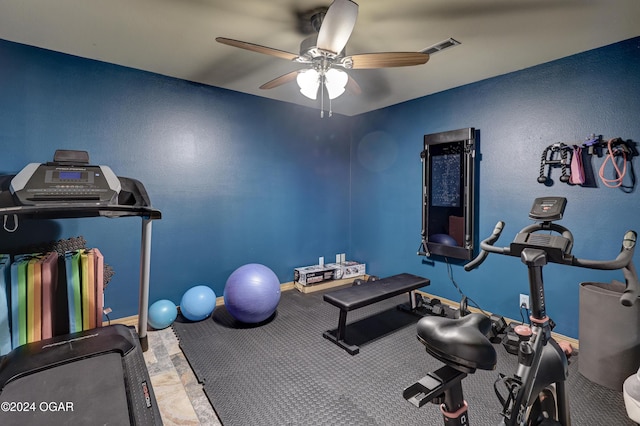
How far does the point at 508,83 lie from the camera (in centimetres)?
293

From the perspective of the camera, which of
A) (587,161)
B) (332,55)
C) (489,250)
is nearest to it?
(489,250)

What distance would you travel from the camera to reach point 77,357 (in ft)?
5.46

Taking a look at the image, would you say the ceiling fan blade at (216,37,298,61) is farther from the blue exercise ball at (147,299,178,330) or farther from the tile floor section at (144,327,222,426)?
the blue exercise ball at (147,299,178,330)

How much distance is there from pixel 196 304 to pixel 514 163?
10.4 feet

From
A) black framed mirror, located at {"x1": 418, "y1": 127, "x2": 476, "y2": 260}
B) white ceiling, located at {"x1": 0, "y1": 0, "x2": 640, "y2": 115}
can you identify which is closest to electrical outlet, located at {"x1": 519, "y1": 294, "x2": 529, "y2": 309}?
black framed mirror, located at {"x1": 418, "y1": 127, "x2": 476, "y2": 260}

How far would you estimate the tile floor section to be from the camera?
70.0 inches

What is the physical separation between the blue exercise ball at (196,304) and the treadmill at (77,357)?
3.04 feet

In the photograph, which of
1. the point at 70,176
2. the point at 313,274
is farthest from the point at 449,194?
the point at 70,176

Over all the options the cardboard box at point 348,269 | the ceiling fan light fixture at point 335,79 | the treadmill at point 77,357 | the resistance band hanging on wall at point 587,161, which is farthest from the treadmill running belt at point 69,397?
the resistance band hanging on wall at point 587,161

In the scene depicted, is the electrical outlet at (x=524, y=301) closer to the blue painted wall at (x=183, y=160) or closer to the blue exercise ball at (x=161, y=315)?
the blue painted wall at (x=183, y=160)

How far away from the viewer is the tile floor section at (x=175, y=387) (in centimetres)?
178

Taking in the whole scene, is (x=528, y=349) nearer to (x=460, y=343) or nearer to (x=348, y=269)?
(x=460, y=343)

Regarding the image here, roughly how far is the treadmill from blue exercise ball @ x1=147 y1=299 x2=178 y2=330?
81 cm

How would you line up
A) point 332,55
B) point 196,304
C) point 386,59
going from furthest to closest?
1. point 196,304
2. point 386,59
3. point 332,55
